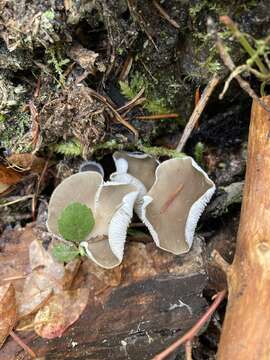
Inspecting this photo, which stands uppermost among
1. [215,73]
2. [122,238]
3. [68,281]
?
[215,73]

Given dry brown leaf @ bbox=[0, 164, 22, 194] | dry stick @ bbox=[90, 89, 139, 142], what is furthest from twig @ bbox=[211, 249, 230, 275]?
dry brown leaf @ bbox=[0, 164, 22, 194]

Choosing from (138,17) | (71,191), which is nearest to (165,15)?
(138,17)

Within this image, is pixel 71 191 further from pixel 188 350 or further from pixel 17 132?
pixel 188 350

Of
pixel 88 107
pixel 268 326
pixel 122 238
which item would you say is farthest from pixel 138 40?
pixel 268 326

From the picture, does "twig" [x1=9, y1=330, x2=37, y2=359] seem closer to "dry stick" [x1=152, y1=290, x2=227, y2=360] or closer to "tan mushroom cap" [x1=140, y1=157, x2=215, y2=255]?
"dry stick" [x1=152, y1=290, x2=227, y2=360]

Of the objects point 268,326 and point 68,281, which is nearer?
point 268,326

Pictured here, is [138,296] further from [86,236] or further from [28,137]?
[28,137]
